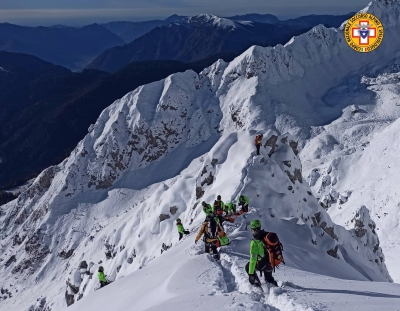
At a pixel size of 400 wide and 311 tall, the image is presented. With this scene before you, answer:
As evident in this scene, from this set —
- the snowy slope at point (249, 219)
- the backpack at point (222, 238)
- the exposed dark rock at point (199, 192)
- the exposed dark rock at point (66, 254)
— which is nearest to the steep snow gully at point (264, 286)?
the snowy slope at point (249, 219)

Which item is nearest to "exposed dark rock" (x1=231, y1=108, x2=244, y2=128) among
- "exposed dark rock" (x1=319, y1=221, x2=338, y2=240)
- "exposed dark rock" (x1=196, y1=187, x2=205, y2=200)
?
"exposed dark rock" (x1=196, y1=187, x2=205, y2=200)

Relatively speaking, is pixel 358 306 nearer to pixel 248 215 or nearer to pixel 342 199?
pixel 248 215

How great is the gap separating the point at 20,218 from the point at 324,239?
77.0 metres

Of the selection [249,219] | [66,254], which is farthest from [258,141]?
[66,254]

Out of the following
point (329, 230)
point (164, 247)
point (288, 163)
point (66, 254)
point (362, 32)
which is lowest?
point (66, 254)

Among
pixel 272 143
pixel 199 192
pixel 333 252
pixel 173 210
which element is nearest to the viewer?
pixel 333 252

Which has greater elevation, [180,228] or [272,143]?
[272,143]

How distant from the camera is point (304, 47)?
11431cm

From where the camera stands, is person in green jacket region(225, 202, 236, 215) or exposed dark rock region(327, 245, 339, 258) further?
exposed dark rock region(327, 245, 339, 258)

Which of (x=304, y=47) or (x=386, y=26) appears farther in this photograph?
(x=386, y=26)

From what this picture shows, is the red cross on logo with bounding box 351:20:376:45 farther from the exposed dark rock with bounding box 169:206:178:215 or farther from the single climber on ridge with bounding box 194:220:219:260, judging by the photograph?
the single climber on ridge with bounding box 194:220:219:260

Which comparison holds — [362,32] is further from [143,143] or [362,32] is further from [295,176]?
[143,143]

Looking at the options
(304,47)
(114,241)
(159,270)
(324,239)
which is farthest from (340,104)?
(159,270)

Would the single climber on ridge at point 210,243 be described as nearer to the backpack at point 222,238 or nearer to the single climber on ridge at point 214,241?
the single climber on ridge at point 214,241
